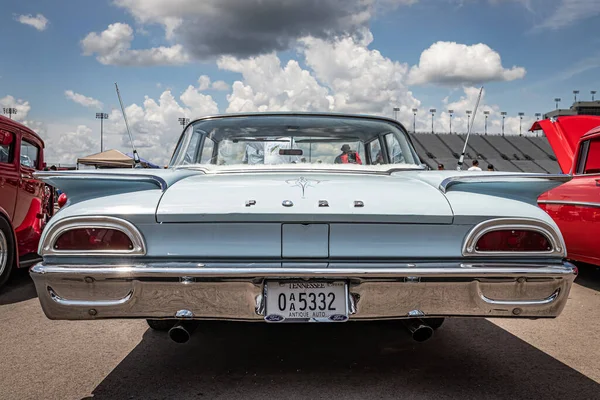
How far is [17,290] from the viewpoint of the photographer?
5.63 m

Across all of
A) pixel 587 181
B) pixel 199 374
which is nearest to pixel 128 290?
pixel 199 374

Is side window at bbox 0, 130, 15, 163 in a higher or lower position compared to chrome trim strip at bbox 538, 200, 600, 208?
higher

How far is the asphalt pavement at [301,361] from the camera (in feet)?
9.01

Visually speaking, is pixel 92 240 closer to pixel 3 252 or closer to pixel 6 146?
pixel 3 252

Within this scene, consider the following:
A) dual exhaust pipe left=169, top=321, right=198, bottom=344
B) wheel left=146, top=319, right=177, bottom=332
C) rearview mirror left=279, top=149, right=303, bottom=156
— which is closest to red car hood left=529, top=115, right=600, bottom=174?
rearview mirror left=279, top=149, right=303, bottom=156

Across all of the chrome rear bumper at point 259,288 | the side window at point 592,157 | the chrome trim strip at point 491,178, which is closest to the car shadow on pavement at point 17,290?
the chrome rear bumper at point 259,288

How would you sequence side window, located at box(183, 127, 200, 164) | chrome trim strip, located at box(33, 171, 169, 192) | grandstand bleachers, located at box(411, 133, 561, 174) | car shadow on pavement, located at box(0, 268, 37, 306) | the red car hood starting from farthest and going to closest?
1. grandstand bleachers, located at box(411, 133, 561, 174)
2. the red car hood
3. car shadow on pavement, located at box(0, 268, 37, 306)
4. side window, located at box(183, 127, 200, 164)
5. chrome trim strip, located at box(33, 171, 169, 192)

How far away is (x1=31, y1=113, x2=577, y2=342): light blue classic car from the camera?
2.38 metres

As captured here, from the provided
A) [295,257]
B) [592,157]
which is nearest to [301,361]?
[295,257]

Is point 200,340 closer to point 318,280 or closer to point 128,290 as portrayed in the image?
point 128,290

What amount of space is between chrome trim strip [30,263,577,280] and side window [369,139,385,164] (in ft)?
5.07

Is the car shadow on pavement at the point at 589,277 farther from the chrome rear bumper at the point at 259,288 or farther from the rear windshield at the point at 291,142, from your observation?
the chrome rear bumper at the point at 259,288

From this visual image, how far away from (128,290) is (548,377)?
2373 millimetres

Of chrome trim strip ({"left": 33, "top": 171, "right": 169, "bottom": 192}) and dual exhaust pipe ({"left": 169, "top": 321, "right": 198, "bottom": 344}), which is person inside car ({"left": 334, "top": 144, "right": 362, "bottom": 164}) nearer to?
chrome trim strip ({"left": 33, "top": 171, "right": 169, "bottom": 192})
